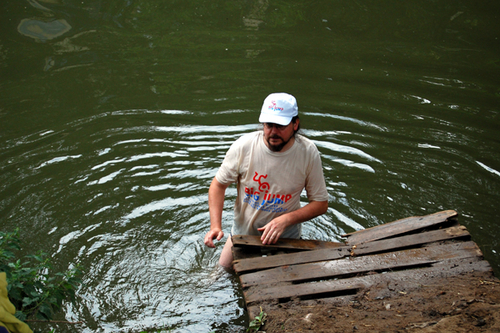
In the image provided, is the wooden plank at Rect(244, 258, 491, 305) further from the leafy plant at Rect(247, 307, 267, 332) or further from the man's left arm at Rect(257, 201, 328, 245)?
the man's left arm at Rect(257, 201, 328, 245)

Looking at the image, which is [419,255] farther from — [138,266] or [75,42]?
[75,42]

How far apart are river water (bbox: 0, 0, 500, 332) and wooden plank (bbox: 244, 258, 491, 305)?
0.81 m

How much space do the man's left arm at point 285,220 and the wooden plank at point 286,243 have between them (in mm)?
83

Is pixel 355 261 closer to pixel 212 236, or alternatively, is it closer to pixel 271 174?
pixel 271 174

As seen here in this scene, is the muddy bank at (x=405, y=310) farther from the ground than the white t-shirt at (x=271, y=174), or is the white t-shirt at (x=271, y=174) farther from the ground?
the white t-shirt at (x=271, y=174)

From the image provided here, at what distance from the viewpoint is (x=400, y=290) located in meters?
3.64

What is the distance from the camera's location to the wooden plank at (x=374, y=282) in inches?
143

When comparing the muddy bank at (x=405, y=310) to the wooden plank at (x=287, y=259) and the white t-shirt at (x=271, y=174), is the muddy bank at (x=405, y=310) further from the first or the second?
the white t-shirt at (x=271, y=174)

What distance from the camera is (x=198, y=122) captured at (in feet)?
25.9

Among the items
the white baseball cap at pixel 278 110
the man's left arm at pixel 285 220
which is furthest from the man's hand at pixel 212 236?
the white baseball cap at pixel 278 110

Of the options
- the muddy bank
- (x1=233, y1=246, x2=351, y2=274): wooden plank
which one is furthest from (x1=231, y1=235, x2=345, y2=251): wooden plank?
the muddy bank

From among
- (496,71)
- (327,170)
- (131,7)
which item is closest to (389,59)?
(496,71)

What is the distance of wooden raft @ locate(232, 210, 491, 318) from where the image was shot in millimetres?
3693

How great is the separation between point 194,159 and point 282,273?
345 centimetres
